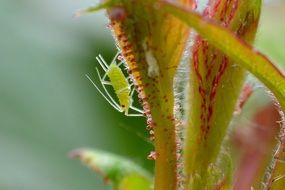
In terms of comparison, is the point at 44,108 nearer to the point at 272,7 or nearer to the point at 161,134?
the point at 272,7

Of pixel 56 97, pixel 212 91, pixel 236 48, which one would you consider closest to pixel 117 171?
pixel 212 91

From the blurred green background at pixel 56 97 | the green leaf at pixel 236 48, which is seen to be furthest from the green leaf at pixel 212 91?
the blurred green background at pixel 56 97

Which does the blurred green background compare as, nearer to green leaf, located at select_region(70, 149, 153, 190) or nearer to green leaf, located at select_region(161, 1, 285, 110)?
green leaf, located at select_region(70, 149, 153, 190)

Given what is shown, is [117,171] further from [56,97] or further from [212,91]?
[56,97]

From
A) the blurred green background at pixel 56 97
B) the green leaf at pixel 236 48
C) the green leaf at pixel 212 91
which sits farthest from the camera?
the blurred green background at pixel 56 97

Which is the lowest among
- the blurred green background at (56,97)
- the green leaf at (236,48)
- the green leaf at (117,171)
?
the green leaf at (236,48)

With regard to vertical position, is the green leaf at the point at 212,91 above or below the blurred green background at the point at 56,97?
below

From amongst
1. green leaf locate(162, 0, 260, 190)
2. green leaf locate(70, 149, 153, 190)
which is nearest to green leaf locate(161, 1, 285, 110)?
green leaf locate(162, 0, 260, 190)

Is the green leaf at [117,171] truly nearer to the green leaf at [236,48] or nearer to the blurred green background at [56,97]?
the blurred green background at [56,97]
